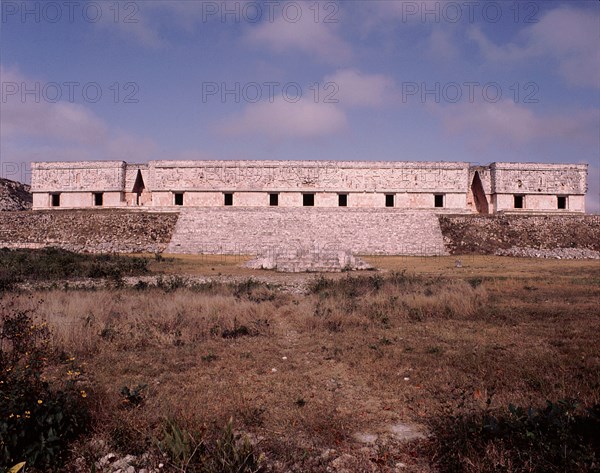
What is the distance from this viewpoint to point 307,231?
29.9 metres

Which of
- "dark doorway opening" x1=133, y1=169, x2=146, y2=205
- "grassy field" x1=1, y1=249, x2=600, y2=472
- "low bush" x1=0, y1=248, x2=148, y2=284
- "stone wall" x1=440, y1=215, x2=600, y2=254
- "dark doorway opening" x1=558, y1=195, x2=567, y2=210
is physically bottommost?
"grassy field" x1=1, y1=249, x2=600, y2=472

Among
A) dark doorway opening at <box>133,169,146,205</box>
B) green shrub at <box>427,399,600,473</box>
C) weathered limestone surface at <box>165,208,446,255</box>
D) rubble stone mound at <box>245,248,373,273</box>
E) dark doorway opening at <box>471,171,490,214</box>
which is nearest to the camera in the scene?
green shrub at <box>427,399,600,473</box>

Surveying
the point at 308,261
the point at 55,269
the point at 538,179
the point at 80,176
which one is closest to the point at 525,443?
the point at 55,269

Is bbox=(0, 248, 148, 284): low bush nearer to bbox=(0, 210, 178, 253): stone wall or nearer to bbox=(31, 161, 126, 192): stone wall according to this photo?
bbox=(0, 210, 178, 253): stone wall

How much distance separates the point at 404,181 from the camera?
35750 millimetres

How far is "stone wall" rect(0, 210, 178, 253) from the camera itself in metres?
27.8

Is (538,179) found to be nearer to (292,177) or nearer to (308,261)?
(292,177)

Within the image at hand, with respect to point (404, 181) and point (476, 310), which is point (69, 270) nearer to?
point (476, 310)

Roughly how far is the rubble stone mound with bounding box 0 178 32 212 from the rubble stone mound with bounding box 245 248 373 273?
36722 millimetres

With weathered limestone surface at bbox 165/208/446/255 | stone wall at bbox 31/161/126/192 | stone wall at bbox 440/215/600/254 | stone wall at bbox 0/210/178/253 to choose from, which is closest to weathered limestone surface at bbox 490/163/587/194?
stone wall at bbox 440/215/600/254

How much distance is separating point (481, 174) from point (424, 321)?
3302cm

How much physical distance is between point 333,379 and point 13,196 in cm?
5264

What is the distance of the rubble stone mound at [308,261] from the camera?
62.4ft

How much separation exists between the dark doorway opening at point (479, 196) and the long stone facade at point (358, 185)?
3.25ft
